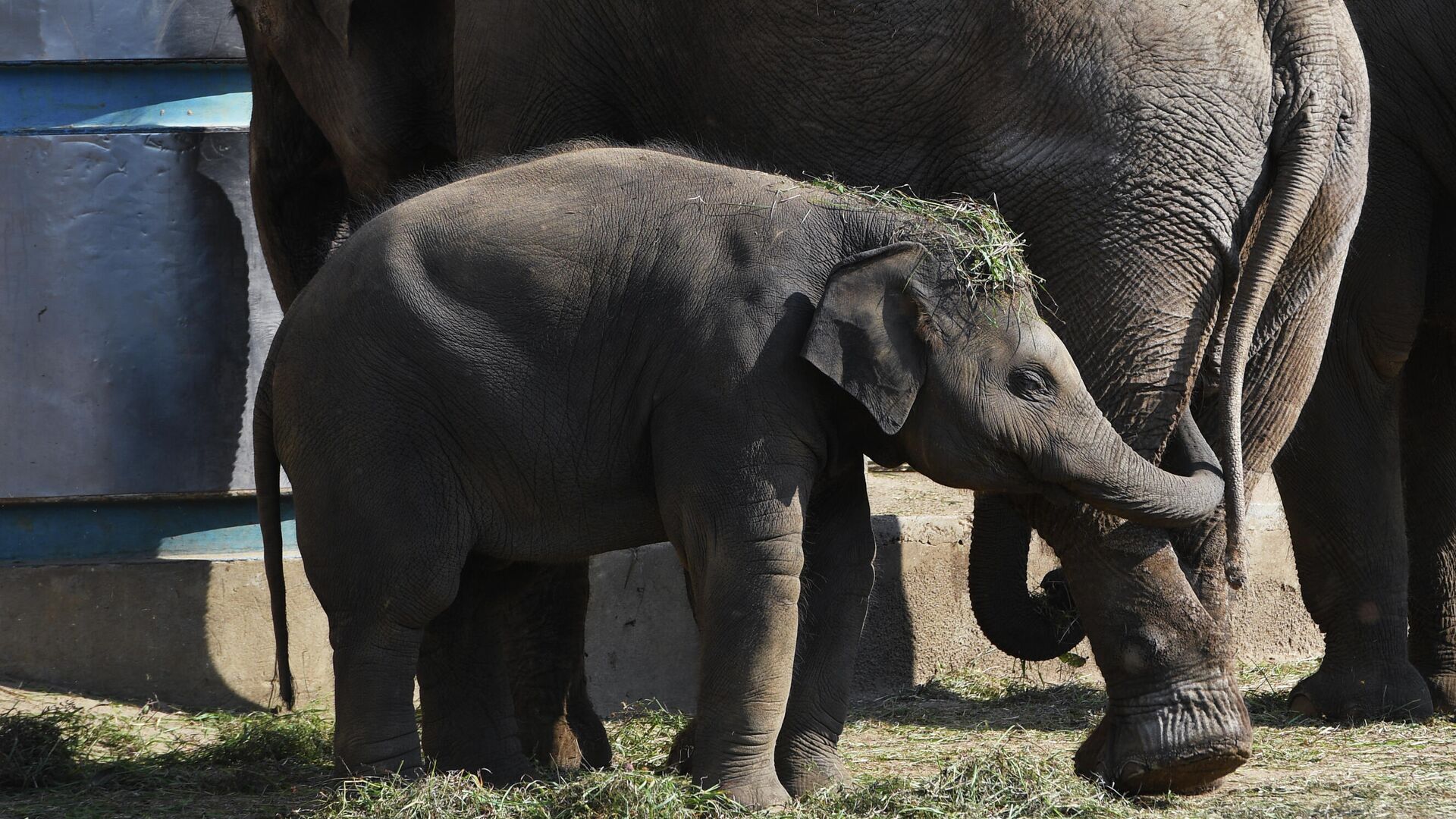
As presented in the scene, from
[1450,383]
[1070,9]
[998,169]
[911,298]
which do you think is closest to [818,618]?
[911,298]

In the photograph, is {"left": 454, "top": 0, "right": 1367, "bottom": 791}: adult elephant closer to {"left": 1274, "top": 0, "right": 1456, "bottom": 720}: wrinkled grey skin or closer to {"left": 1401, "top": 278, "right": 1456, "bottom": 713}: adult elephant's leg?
{"left": 1274, "top": 0, "right": 1456, "bottom": 720}: wrinkled grey skin

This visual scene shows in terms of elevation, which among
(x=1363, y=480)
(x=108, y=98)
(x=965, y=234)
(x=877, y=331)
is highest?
(x=108, y=98)

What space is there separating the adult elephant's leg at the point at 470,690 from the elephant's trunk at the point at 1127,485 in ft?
4.57

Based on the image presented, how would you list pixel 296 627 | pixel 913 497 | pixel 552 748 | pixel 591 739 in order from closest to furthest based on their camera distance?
pixel 552 748 → pixel 591 739 → pixel 296 627 → pixel 913 497

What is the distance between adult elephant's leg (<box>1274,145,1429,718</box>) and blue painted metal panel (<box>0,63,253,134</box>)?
3516 millimetres

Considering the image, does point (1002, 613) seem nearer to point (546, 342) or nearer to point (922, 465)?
point (922, 465)

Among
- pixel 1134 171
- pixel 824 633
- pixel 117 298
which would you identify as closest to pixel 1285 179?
pixel 1134 171

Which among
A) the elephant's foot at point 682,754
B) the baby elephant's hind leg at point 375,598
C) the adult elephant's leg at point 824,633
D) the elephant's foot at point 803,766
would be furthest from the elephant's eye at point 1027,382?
the baby elephant's hind leg at point 375,598

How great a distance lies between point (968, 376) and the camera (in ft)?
13.0

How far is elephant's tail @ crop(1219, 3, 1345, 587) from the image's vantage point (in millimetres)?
4250

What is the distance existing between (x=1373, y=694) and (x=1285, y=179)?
2068 mm

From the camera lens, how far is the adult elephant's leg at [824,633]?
13.9 feet

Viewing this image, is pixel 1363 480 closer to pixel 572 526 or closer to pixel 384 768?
pixel 572 526

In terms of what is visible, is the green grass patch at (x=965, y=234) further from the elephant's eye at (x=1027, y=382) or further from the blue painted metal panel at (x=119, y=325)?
the blue painted metal panel at (x=119, y=325)
